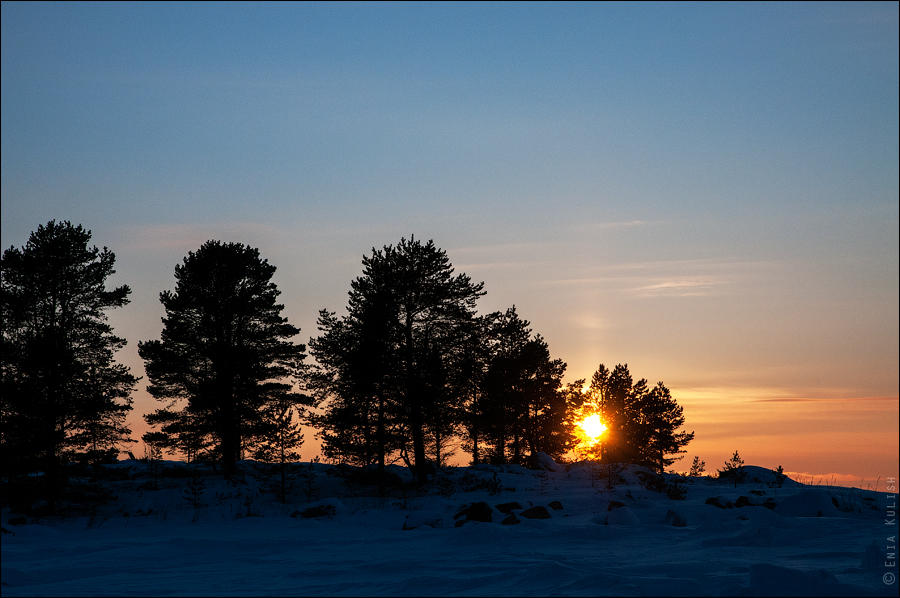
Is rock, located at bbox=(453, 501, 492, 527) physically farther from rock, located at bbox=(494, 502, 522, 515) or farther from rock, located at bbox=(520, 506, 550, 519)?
rock, located at bbox=(494, 502, 522, 515)

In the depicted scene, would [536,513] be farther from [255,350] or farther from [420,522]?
[255,350]

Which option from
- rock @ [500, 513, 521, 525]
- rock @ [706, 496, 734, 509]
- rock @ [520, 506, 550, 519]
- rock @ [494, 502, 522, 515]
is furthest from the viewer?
rock @ [706, 496, 734, 509]

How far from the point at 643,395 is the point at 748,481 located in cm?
1219

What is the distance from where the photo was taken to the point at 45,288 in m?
29.5

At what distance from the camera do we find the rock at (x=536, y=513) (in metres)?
21.9

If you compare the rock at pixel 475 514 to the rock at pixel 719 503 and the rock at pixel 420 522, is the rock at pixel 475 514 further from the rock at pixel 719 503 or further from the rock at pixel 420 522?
the rock at pixel 719 503

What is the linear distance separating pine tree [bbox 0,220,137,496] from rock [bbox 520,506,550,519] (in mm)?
16647

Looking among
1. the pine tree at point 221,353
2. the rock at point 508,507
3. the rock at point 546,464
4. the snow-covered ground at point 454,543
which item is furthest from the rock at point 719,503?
the pine tree at point 221,353

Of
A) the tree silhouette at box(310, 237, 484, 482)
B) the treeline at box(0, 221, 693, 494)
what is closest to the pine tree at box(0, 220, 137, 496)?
the treeline at box(0, 221, 693, 494)

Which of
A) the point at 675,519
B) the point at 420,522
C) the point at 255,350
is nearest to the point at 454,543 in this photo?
the point at 420,522

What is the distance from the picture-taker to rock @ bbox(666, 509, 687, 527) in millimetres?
20422

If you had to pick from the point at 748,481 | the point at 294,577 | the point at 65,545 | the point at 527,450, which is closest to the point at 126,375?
the point at 65,545

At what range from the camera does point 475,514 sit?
21.5 metres

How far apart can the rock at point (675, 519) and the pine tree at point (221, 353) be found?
705 inches
